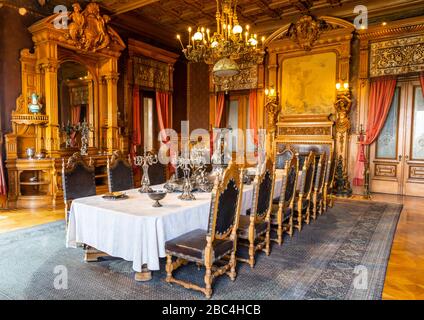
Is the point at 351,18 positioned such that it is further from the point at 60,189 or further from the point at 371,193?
the point at 60,189

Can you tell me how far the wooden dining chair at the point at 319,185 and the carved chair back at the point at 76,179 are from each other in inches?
124

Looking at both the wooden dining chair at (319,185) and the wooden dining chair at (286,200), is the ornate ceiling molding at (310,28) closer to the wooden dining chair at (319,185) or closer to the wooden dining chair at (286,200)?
the wooden dining chair at (319,185)

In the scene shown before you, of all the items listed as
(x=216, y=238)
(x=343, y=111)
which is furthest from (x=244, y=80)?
(x=216, y=238)

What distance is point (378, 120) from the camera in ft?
22.4

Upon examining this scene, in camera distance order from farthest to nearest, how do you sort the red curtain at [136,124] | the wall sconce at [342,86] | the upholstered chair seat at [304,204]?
the red curtain at [136,124], the wall sconce at [342,86], the upholstered chair seat at [304,204]

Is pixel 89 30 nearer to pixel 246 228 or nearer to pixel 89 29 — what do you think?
pixel 89 29

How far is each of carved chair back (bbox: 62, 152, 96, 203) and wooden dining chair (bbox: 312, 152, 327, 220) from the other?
3145 mm

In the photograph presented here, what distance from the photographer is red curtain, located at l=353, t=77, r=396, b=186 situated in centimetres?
669

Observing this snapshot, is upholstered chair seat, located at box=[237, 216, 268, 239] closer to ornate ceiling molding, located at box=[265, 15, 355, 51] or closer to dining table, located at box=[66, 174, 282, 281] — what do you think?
dining table, located at box=[66, 174, 282, 281]

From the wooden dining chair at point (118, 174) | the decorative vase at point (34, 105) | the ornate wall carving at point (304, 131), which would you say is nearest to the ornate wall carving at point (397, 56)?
the ornate wall carving at point (304, 131)

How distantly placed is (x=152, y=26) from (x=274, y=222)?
20.9 ft

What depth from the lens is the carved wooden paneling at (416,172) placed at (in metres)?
6.67

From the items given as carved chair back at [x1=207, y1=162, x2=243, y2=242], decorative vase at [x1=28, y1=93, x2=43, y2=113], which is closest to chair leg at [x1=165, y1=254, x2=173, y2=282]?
carved chair back at [x1=207, y1=162, x2=243, y2=242]

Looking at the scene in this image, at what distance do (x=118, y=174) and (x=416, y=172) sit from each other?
630cm
